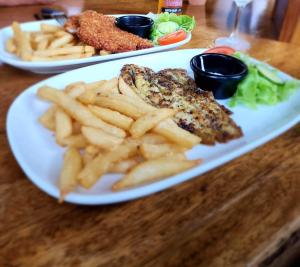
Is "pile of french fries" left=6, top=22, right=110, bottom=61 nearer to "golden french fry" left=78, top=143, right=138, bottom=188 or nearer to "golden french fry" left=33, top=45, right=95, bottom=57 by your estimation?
"golden french fry" left=33, top=45, right=95, bottom=57

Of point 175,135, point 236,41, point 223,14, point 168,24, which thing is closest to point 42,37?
point 168,24

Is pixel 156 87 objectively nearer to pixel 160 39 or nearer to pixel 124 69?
pixel 124 69

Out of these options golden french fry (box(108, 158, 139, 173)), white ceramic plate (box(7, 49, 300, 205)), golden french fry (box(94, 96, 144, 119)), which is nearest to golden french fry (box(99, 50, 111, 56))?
white ceramic plate (box(7, 49, 300, 205))

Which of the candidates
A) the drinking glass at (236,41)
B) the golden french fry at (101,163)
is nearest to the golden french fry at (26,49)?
the golden french fry at (101,163)

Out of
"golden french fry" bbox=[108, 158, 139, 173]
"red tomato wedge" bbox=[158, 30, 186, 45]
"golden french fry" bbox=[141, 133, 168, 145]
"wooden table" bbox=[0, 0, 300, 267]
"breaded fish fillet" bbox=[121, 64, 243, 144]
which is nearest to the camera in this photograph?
"wooden table" bbox=[0, 0, 300, 267]

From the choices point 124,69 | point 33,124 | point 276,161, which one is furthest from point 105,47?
point 276,161

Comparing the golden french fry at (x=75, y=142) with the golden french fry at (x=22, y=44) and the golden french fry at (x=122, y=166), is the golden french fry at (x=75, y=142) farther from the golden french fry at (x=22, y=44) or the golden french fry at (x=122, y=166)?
the golden french fry at (x=22, y=44)

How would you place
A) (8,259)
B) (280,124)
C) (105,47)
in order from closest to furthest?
(8,259)
(280,124)
(105,47)
